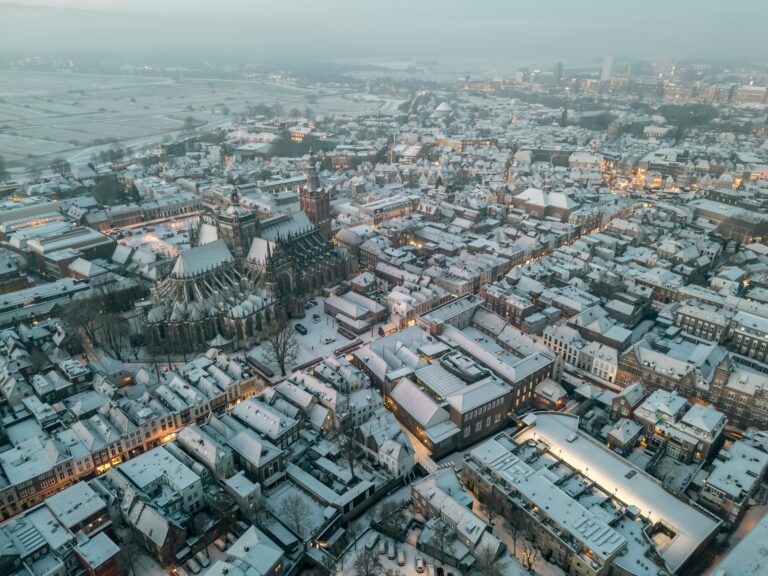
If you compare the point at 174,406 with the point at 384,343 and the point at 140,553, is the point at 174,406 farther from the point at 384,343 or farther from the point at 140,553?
the point at 384,343

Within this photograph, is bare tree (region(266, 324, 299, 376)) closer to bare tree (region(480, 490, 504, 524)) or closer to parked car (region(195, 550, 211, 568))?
parked car (region(195, 550, 211, 568))

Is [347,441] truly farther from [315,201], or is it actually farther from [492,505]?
[315,201]

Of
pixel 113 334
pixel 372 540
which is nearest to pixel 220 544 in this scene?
pixel 372 540

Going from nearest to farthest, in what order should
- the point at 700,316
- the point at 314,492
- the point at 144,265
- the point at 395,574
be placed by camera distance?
the point at 395,574
the point at 314,492
the point at 700,316
the point at 144,265

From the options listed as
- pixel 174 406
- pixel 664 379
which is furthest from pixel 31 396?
pixel 664 379

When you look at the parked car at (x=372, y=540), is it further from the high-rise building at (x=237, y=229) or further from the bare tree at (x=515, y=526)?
the high-rise building at (x=237, y=229)

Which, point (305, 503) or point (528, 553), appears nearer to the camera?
point (528, 553)
